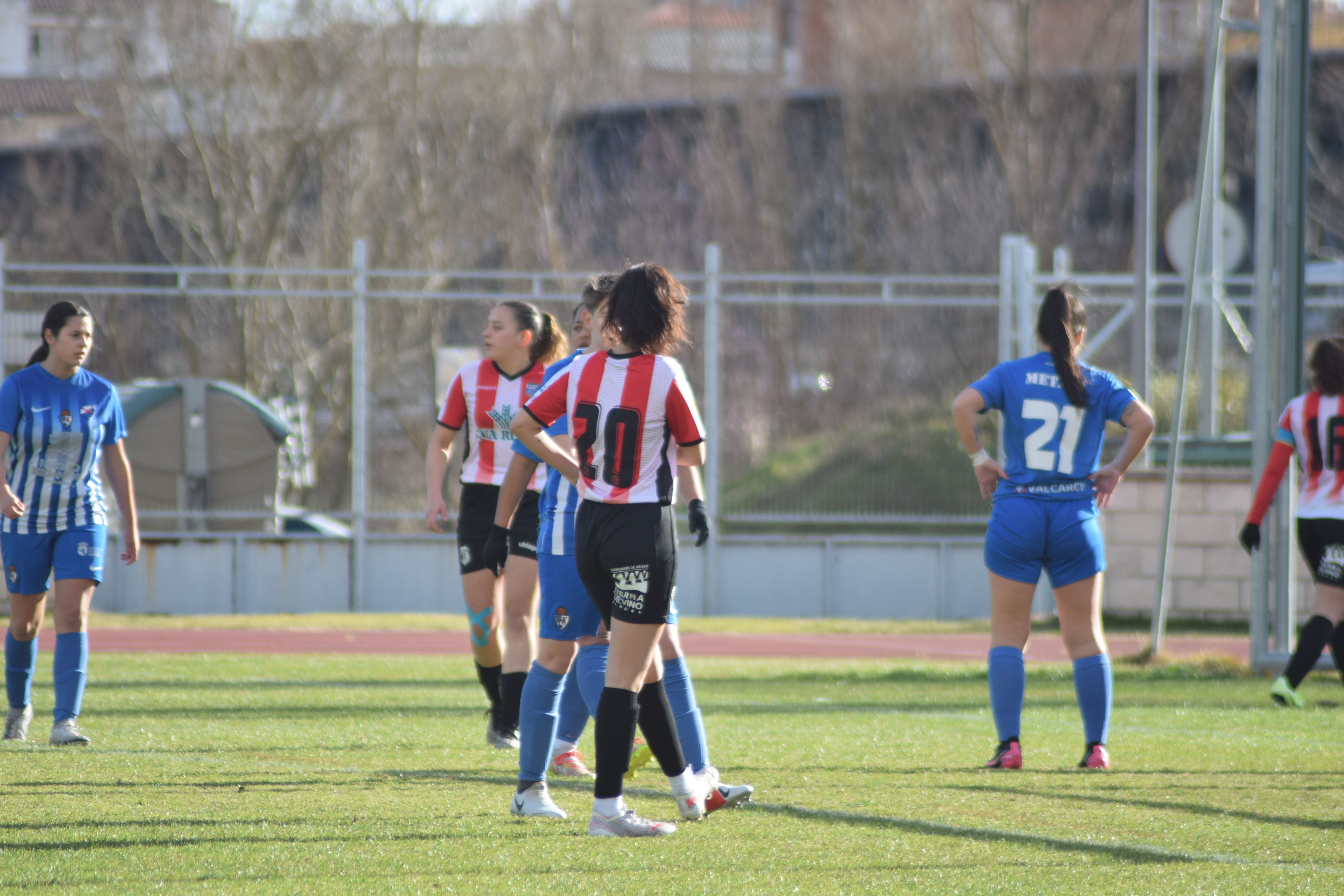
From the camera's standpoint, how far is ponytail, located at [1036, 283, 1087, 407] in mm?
6332

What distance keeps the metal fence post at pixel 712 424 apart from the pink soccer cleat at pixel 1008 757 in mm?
9240

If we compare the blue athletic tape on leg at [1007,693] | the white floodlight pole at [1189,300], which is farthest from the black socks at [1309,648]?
the blue athletic tape on leg at [1007,693]

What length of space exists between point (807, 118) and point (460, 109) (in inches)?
339

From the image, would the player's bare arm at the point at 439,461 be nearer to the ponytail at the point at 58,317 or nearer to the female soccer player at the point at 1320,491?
the ponytail at the point at 58,317

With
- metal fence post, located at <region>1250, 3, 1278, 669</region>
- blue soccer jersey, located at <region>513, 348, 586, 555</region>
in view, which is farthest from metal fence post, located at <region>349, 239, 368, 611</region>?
blue soccer jersey, located at <region>513, 348, 586, 555</region>

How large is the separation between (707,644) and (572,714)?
23.7 feet

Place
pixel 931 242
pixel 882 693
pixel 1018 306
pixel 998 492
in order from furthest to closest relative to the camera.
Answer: pixel 931 242 → pixel 1018 306 → pixel 882 693 → pixel 998 492

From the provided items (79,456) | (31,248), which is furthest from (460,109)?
(79,456)

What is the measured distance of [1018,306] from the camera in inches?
615

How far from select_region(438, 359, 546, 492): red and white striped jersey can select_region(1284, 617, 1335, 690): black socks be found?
4.16m

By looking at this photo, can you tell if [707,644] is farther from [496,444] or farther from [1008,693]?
[1008,693]

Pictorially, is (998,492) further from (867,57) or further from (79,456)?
(867,57)

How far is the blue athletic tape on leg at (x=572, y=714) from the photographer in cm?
631

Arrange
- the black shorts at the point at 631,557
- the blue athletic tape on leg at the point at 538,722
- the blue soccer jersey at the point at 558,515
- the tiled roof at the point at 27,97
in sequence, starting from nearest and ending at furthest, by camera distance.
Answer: the black shorts at the point at 631,557 → the blue athletic tape on leg at the point at 538,722 → the blue soccer jersey at the point at 558,515 → the tiled roof at the point at 27,97
